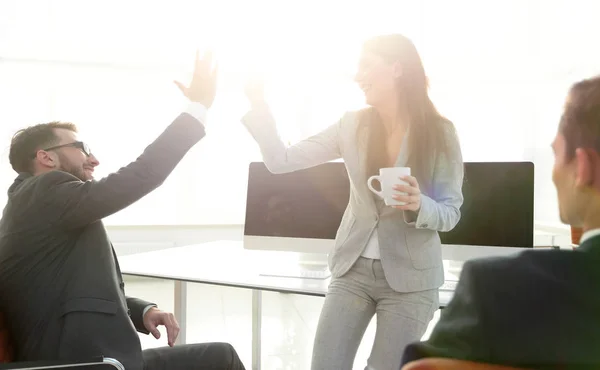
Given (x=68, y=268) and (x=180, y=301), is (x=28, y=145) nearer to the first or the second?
(x=68, y=268)

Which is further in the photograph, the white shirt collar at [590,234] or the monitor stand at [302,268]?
the monitor stand at [302,268]

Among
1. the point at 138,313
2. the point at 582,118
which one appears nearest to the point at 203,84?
the point at 138,313

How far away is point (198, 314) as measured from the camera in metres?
4.49

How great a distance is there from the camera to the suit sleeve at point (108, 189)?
1.45 meters

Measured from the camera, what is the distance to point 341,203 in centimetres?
245

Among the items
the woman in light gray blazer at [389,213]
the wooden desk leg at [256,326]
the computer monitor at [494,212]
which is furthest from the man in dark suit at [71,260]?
the wooden desk leg at [256,326]

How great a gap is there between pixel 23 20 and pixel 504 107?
490 centimetres

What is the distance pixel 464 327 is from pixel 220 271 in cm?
175

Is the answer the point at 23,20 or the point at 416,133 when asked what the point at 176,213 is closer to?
the point at 23,20

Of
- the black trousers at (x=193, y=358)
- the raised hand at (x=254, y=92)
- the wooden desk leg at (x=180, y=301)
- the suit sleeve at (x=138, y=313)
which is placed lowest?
the wooden desk leg at (x=180, y=301)

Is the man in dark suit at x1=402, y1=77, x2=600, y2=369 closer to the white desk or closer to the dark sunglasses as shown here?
the white desk

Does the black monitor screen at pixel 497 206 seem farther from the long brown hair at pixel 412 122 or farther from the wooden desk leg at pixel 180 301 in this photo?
the wooden desk leg at pixel 180 301

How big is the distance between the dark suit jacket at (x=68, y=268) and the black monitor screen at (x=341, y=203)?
105 centimetres

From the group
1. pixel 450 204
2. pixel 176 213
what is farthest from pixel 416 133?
pixel 176 213
